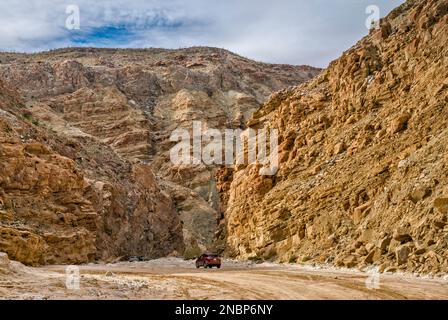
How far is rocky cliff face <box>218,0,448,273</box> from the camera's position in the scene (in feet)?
57.8

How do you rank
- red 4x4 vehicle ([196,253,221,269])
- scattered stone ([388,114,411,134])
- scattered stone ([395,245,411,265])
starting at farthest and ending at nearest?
1. red 4x4 vehicle ([196,253,221,269])
2. scattered stone ([388,114,411,134])
3. scattered stone ([395,245,411,265])

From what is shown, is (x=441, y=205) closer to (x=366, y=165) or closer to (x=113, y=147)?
(x=366, y=165)

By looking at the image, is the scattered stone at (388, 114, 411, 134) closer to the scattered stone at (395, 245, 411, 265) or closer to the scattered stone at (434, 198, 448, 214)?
the scattered stone at (434, 198, 448, 214)

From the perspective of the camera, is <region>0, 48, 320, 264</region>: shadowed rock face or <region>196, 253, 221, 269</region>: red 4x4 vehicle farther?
<region>0, 48, 320, 264</region>: shadowed rock face

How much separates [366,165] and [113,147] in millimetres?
68381

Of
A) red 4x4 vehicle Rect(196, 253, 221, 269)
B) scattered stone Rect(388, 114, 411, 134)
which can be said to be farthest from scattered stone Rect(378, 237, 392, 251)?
red 4x4 vehicle Rect(196, 253, 221, 269)

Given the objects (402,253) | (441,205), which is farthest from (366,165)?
(402,253)

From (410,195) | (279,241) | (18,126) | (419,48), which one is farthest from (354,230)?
(18,126)

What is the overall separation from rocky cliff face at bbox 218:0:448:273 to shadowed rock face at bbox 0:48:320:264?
1313cm

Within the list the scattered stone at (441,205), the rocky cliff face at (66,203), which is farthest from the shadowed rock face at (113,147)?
the scattered stone at (441,205)

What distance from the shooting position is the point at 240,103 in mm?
110750

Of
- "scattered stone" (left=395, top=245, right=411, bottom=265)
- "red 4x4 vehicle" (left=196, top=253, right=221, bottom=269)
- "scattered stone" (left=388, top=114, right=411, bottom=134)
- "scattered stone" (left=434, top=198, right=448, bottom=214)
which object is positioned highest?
"scattered stone" (left=388, top=114, right=411, bottom=134)

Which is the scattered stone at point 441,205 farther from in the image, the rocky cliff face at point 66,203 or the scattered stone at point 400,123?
the rocky cliff face at point 66,203

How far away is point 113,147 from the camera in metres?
87.4
